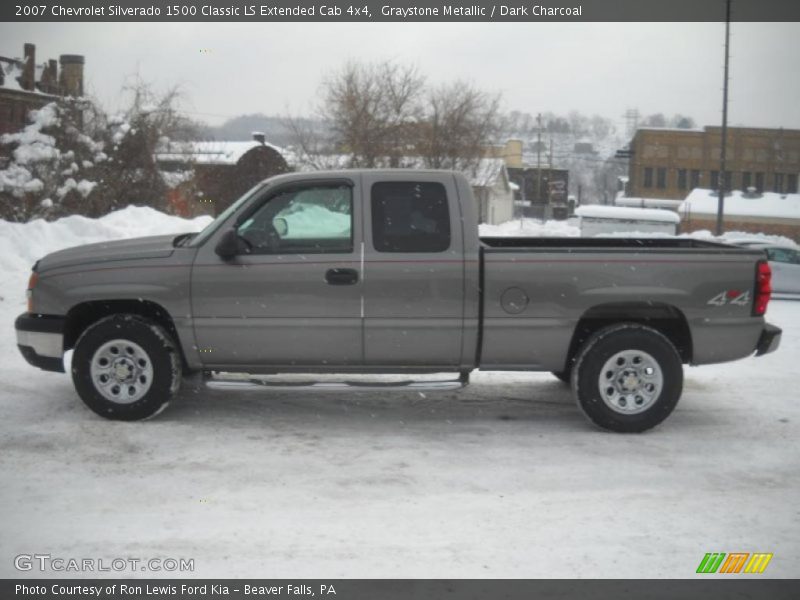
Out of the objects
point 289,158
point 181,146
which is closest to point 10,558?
point 181,146

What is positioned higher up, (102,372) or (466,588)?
(102,372)

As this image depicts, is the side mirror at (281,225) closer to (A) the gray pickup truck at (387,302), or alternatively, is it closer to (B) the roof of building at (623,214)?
(A) the gray pickup truck at (387,302)

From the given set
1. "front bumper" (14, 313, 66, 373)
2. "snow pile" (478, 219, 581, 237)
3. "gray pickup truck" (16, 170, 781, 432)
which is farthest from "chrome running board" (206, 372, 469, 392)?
"snow pile" (478, 219, 581, 237)

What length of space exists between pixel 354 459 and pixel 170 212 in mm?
26747

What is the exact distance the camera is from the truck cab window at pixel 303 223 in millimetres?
6684

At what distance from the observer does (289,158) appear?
42656 mm

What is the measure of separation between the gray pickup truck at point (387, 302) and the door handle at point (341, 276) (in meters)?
0.01

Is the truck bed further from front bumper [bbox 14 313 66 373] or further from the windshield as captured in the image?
front bumper [bbox 14 313 66 373]

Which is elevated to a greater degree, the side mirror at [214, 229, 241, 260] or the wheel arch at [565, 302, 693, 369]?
the side mirror at [214, 229, 241, 260]

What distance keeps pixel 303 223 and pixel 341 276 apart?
1.80 ft

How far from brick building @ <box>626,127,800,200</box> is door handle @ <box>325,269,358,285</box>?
79.0 m

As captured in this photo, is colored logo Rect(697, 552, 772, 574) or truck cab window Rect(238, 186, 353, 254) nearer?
colored logo Rect(697, 552, 772, 574)

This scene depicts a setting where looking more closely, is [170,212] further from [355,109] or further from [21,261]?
[21,261]

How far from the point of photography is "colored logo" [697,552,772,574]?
431 centimetres
